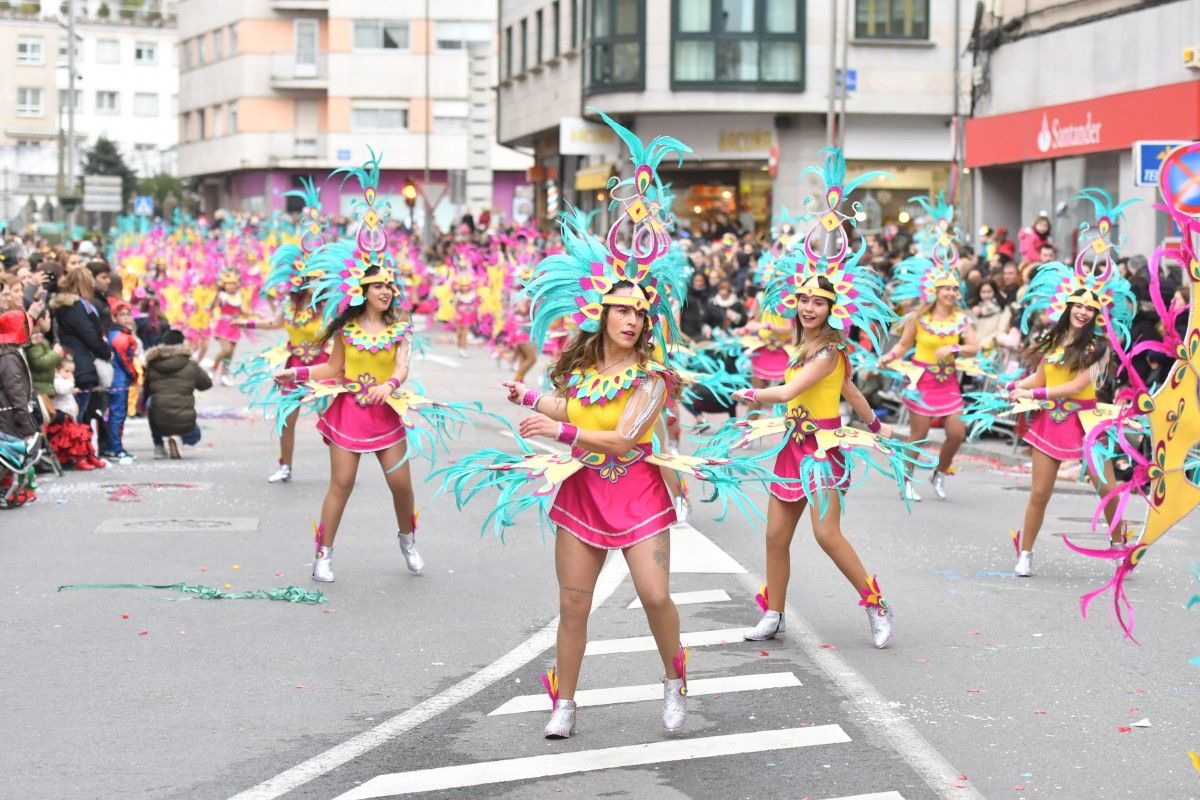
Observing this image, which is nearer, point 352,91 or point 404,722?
point 404,722

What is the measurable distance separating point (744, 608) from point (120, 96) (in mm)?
102546

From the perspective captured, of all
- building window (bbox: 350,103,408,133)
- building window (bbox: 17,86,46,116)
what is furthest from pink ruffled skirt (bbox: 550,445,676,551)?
building window (bbox: 17,86,46,116)

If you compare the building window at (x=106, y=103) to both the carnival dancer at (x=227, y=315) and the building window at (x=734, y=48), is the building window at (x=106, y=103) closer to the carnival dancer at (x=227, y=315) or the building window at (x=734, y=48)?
the building window at (x=734, y=48)

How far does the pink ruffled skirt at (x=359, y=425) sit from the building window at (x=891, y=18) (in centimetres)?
3829

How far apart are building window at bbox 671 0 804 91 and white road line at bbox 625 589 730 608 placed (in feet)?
121

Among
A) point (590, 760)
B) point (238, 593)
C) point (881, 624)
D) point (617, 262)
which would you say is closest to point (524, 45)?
point (238, 593)

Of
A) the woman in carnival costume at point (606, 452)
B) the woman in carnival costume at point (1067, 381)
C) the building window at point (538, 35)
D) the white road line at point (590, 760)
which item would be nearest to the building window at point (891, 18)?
the building window at point (538, 35)

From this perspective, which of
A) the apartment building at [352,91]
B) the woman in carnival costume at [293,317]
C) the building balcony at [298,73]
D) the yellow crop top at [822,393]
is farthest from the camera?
the building balcony at [298,73]

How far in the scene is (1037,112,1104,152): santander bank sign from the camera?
29.5 metres

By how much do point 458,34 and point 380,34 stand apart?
320cm

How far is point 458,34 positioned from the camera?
7925 cm

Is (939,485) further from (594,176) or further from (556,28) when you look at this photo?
(556,28)

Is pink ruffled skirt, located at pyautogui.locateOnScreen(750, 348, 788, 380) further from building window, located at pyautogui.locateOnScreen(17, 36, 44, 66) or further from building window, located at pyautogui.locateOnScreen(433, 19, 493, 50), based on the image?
building window, located at pyautogui.locateOnScreen(17, 36, 44, 66)

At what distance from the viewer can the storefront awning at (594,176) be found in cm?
4996
